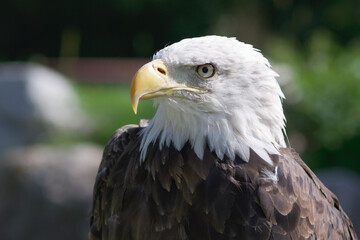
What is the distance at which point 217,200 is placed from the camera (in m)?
2.60

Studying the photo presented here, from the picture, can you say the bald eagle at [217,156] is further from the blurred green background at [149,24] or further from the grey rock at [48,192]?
the blurred green background at [149,24]

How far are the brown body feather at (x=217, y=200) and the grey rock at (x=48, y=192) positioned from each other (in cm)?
423

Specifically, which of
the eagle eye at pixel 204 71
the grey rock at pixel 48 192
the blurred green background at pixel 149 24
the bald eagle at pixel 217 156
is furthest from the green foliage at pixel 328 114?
the blurred green background at pixel 149 24

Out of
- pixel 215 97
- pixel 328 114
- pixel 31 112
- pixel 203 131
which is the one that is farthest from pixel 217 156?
pixel 31 112

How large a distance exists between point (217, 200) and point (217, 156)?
20 centimetres

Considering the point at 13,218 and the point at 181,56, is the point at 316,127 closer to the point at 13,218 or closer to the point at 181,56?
the point at 13,218

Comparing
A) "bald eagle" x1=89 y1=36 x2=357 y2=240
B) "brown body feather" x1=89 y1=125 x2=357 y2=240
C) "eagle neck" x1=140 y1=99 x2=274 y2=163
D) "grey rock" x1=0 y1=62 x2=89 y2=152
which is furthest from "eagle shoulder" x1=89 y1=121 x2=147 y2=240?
"grey rock" x1=0 y1=62 x2=89 y2=152

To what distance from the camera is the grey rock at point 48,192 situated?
696cm

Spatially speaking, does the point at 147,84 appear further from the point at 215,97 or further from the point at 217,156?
the point at 217,156

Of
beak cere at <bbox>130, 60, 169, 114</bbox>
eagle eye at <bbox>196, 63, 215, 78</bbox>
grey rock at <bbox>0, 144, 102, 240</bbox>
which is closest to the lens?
beak cere at <bbox>130, 60, 169, 114</bbox>

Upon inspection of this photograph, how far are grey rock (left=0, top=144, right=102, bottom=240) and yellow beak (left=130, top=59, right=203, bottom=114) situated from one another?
4.55m

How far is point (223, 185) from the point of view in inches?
102

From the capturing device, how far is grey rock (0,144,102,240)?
696 centimetres

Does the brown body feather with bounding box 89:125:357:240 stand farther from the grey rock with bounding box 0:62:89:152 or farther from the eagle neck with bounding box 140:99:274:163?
the grey rock with bounding box 0:62:89:152
